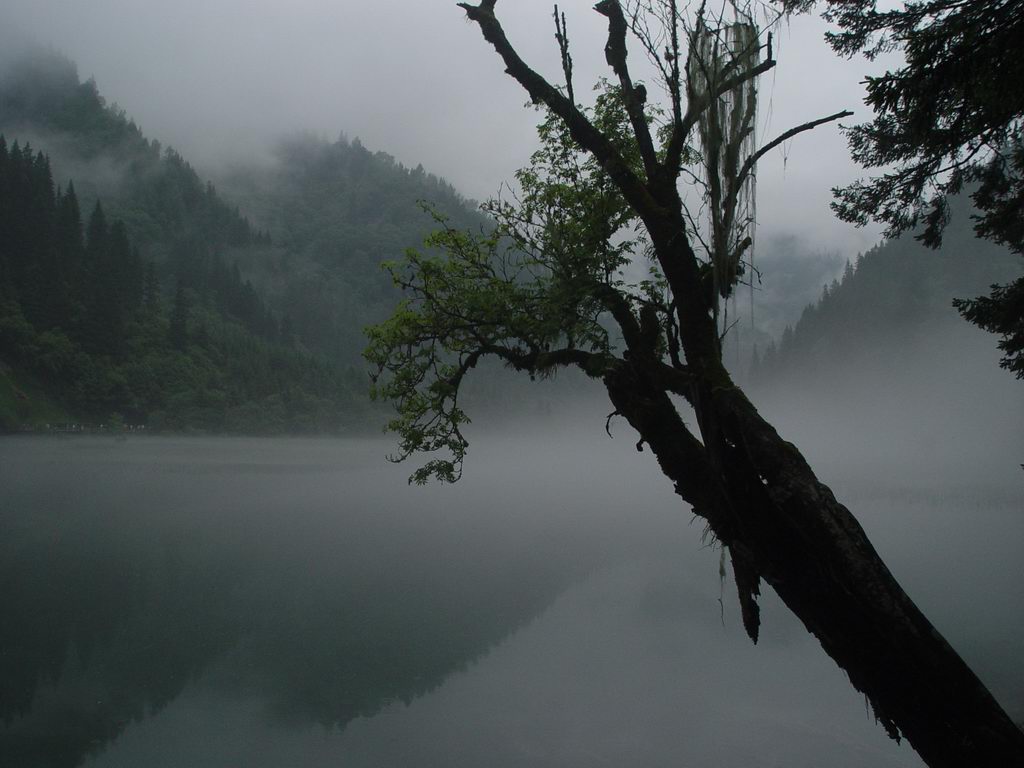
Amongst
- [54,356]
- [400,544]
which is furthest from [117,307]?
[400,544]

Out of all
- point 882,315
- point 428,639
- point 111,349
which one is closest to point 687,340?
point 428,639

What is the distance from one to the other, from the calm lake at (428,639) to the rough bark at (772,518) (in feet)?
3.55

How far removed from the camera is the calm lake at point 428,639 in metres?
16.0

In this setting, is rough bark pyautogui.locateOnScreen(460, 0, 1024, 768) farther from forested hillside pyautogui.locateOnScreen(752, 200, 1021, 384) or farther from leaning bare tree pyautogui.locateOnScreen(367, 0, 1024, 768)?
forested hillside pyautogui.locateOnScreen(752, 200, 1021, 384)

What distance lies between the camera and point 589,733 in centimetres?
1616

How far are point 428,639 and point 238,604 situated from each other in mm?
9236

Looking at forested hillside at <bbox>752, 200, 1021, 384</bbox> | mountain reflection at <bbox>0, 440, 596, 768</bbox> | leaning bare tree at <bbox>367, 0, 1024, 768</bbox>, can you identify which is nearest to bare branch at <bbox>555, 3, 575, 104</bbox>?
leaning bare tree at <bbox>367, 0, 1024, 768</bbox>

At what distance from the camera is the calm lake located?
16031mm

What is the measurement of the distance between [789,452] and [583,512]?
52092mm

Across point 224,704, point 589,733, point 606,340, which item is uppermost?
point 606,340

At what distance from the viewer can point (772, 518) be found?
14.4ft

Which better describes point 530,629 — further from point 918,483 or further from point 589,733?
point 918,483

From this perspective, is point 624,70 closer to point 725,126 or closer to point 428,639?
point 725,126

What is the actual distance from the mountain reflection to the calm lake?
12 centimetres
